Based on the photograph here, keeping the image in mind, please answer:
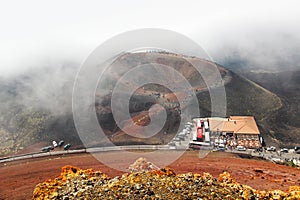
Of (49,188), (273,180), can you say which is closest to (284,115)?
(273,180)

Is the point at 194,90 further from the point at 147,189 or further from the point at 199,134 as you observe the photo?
the point at 147,189

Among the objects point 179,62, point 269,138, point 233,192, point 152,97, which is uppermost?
point 179,62

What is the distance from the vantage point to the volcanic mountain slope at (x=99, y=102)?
68.0 m

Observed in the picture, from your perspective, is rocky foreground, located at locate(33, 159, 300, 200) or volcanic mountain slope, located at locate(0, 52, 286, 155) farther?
volcanic mountain slope, located at locate(0, 52, 286, 155)

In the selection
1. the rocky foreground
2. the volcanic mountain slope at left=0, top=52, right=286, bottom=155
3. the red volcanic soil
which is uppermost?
the volcanic mountain slope at left=0, top=52, right=286, bottom=155

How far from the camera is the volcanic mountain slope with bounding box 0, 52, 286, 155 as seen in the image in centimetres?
6797

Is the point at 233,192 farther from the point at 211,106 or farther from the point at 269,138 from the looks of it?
the point at 211,106

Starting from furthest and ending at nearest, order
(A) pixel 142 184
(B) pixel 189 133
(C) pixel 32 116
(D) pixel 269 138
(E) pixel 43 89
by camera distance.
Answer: (E) pixel 43 89
(C) pixel 32 116
(D) pixel 269 138
(B) pixel 189 133
(A) pixel 142 184

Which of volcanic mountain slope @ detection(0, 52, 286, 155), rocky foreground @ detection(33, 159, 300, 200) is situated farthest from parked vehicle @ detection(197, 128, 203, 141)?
rocky foreground @ detection(33, 159, 300, 200)

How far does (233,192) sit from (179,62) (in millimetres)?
111987

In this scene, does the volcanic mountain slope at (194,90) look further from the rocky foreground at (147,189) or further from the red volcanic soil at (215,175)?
the rocky foreground at (147,189)

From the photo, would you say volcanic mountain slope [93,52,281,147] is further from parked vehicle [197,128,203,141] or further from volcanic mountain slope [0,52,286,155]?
parked vehicle [197,128,203,141]

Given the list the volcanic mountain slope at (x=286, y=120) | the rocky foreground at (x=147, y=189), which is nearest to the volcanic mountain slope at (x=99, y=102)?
the volcanic mountain slope at (x=286, y=120)

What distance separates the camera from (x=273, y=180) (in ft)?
70.0
